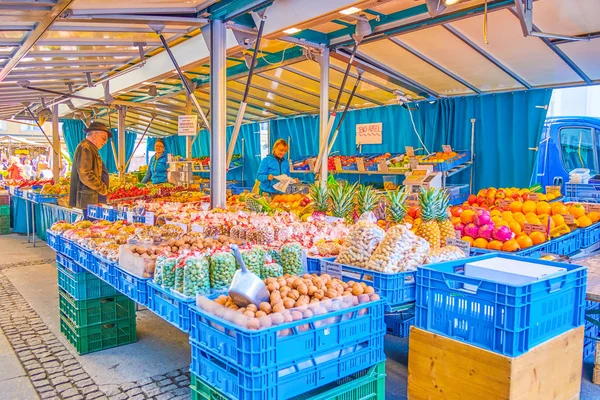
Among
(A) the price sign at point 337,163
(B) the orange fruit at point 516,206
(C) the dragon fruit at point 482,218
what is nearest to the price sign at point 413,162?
(A) the price sign at point 337,163

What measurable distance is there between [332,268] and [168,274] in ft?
2.63

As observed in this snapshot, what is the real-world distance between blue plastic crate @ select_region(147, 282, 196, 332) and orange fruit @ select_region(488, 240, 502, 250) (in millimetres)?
2086

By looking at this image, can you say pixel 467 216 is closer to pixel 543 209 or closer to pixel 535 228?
pixel 535 228

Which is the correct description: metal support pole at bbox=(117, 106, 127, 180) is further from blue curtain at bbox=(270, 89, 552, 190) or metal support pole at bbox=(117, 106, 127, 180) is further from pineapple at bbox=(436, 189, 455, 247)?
pineapple at bbox=(436, 189, 455, 247)

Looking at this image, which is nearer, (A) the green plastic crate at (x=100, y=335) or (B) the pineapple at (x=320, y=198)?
(A) the green plastic crate at (x=100, y=335)

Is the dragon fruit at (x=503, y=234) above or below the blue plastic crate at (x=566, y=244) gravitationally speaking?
above

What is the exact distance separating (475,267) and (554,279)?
309 millimetres

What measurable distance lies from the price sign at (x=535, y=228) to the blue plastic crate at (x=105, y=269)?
108 inches

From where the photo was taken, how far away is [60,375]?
10.4ft

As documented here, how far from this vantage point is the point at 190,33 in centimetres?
541

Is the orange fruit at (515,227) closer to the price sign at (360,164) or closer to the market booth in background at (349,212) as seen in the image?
the market booth in background at (349,212)

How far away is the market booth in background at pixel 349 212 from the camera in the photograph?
182 cm

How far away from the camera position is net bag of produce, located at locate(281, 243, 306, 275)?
8.15ft

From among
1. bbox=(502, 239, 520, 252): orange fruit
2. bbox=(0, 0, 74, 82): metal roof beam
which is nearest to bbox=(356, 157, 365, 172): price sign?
bbox=(502, 239, 520, 252): orange fruit
